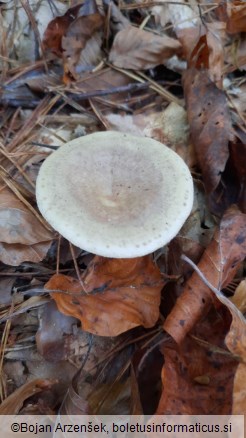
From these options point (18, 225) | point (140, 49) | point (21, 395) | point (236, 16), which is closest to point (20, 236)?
point (18, 225)

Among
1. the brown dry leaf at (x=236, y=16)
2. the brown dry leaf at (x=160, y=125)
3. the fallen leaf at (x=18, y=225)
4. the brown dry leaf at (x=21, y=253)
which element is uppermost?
the brown dry leaf at (x=236, y=16)

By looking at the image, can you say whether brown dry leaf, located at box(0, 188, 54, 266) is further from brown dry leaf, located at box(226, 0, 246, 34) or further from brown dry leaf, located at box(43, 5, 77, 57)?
brown dry leaf, located at box(226, 0, 246, 34)

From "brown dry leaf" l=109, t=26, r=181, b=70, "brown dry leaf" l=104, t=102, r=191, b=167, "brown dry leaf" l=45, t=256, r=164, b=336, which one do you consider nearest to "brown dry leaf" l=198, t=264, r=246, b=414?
"brown dry leaf" l=45, t=256, r=164, b=336

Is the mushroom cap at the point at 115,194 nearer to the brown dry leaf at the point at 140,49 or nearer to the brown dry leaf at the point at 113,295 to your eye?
the brown dry leaf at the point at 113,295

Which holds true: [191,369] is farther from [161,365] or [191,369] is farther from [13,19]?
[13,19]

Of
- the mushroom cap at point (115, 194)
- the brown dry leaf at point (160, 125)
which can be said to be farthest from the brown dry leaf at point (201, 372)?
the brown dry leaf at point (160, 125)
